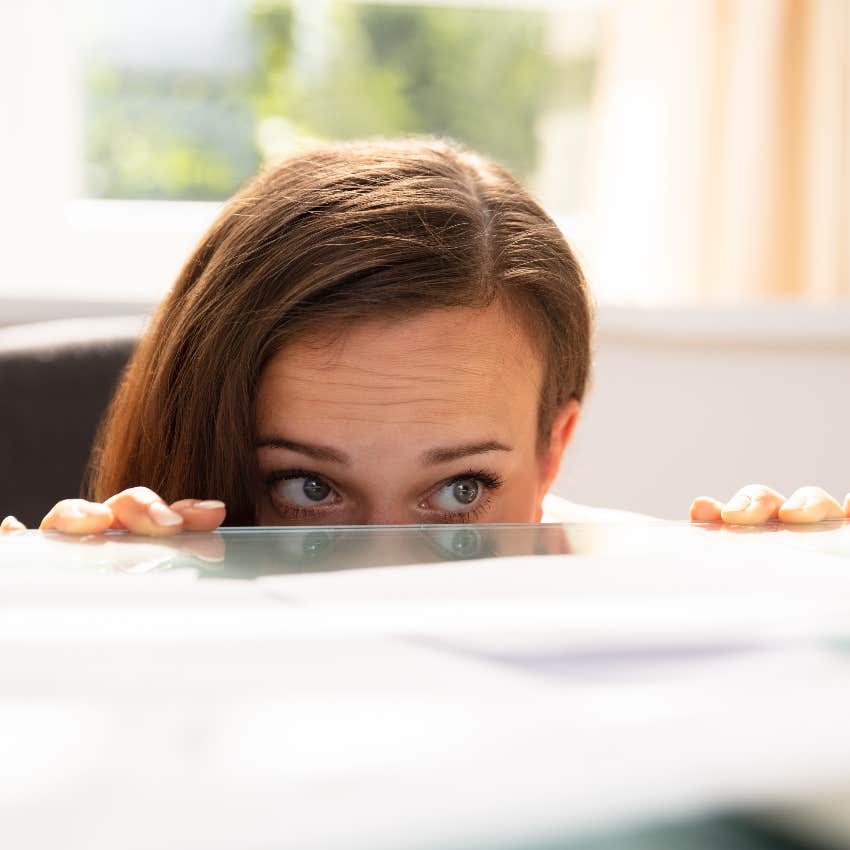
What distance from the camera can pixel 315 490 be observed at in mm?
730

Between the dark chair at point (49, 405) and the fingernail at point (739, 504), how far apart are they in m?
0.74

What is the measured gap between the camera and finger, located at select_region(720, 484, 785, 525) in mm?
514

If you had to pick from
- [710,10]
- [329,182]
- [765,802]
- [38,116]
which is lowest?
[765,802]

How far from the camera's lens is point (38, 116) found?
2.06m

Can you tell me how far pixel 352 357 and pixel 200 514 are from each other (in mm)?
284

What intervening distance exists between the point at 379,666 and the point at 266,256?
0.57 metres

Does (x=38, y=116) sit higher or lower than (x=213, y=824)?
higher

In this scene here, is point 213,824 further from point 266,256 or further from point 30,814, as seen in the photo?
point 266,256

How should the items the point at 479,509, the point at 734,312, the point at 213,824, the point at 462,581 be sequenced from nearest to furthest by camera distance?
the point at 213,824
the point at 462,581
the point at 479,509
the point at 734,312

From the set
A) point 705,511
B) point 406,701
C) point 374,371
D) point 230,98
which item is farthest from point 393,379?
point 230,98

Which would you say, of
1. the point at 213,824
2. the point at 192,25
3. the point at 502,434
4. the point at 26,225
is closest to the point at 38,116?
the point at 26,225

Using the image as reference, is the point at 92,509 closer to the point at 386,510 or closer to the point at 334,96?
the point at 386,510

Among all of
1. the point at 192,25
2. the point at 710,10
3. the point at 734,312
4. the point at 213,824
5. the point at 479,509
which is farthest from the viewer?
the point at 192,25

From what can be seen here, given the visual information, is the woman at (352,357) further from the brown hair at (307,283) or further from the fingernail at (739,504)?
the fingernail at (739,504)
